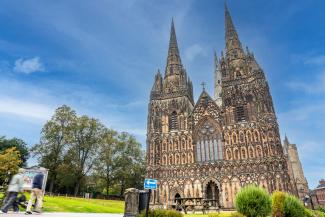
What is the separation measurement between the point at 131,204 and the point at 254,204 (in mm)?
7570

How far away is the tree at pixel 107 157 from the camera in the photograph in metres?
48.9

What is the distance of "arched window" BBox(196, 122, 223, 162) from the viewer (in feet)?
131

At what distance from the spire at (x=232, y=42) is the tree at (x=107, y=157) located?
28135 millimetres

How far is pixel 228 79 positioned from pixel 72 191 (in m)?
37.0

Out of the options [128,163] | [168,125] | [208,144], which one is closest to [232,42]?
[168,125]

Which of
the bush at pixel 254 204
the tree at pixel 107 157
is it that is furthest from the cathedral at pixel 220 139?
the bush at pixel 254 204

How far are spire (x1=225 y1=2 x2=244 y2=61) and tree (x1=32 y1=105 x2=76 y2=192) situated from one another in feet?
109

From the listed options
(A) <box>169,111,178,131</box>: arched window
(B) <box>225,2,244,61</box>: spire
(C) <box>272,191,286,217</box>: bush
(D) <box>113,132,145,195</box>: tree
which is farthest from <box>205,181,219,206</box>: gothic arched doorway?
(C) <box>272,191,286,217</box>: bush

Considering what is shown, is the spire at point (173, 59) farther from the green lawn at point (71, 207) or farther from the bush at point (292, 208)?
the bush at point (292, 208)

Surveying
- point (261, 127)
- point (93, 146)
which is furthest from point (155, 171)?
point (261, 127)

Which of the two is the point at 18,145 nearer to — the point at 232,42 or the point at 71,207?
the point at 71,207

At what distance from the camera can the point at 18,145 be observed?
49406 millimetres

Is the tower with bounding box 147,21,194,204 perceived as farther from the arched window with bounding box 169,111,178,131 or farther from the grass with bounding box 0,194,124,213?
the grass with bounding box 0,194,124,213

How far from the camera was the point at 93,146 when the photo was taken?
4741 centimetres
